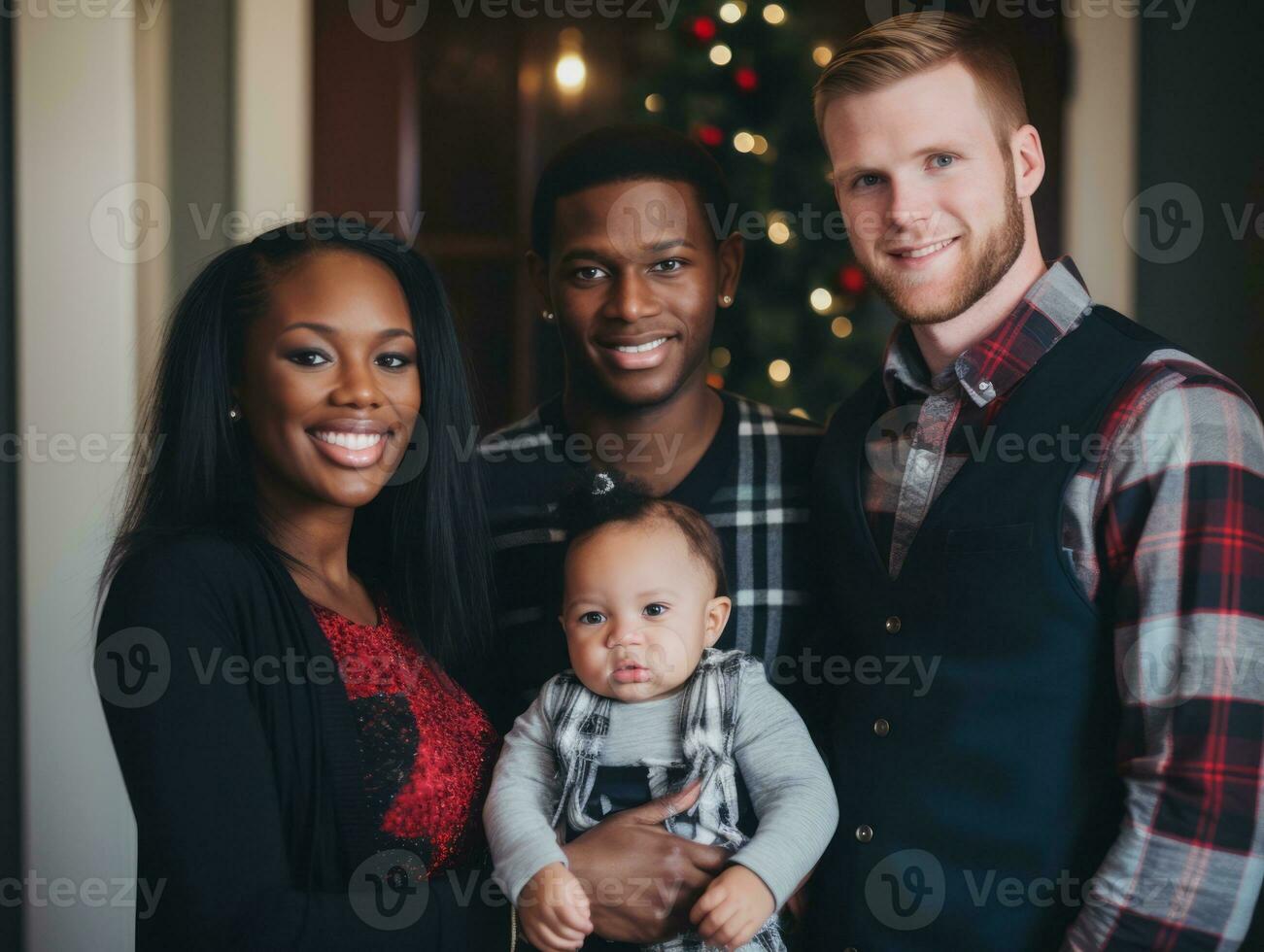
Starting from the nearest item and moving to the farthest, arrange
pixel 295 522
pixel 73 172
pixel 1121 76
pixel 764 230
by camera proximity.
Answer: pixel 295 522 → pixel 73 172 → pixel 764 230 → pixel 1121 76

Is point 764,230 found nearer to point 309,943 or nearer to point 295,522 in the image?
point 295,522

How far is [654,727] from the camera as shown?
5.05 ft

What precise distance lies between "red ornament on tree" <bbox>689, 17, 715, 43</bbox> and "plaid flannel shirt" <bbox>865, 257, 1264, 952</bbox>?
1.90 meters

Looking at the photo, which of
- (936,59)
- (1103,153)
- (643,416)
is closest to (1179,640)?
(936,59)

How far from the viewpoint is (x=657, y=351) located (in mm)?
1961

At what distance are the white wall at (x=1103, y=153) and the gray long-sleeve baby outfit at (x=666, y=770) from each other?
7.14 ft

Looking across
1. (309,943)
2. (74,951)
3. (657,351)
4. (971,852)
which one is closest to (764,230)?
(657,351)

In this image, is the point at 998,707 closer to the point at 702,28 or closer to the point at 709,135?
the point at 709,135

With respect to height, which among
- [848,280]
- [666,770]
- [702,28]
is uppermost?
[702,28]

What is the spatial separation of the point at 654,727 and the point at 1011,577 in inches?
20.7

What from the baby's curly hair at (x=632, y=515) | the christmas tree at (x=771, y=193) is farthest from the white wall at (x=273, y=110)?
the baby's curly hair at (x=632, y=515)

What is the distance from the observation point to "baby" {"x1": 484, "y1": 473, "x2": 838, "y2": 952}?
1.49 metres

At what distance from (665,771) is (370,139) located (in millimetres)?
2601

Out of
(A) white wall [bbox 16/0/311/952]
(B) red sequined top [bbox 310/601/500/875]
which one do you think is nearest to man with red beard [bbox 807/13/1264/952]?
(B) red sequined top [bbox 310/601/500/875]
